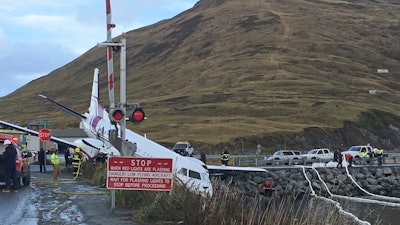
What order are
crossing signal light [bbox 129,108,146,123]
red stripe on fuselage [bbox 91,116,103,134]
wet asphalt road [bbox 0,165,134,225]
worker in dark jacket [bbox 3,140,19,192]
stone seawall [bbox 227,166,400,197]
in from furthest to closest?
stone seawall [bbox 227,166,400,197]
red stripe on fuselage [bbox 91,116,103,134]
worker in dark jacket [bbox 3,140,19,192]
crossing signal light [bbox 129,108,146,123]
wet asphalt road [bbox 0,165,134,225]

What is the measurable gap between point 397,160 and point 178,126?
36637mm

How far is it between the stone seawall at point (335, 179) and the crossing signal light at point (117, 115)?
25670 millimetres

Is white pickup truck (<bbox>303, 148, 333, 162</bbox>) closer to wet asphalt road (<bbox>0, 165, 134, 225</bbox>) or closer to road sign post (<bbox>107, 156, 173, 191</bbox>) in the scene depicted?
wet asphalt road (<bbox>0, 165, 134, 225</bbox>)

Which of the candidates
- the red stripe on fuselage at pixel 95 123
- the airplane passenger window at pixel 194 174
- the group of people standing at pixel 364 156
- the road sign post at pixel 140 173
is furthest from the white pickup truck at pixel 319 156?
the road sign post at pixel 140 173

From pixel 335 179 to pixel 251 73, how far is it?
269ft

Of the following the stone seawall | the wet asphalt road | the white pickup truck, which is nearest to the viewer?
the wet asphalt road

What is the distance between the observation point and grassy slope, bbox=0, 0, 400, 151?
8794 cm

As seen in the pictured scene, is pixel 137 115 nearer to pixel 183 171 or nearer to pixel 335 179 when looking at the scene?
pixel 183 171

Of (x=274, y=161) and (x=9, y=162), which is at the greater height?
(x=274, y=161)

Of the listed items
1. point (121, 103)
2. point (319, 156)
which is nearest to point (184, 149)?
point (319, 156)

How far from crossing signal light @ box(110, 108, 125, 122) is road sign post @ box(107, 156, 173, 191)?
3.79 ft

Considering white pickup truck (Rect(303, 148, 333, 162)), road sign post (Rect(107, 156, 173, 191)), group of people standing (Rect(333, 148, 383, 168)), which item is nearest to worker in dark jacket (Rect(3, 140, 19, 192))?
road sign post (Rect(107, 156, 173, 191))

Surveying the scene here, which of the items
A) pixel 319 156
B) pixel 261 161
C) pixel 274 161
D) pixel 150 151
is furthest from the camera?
pixel 319 156

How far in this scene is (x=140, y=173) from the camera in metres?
13.4
